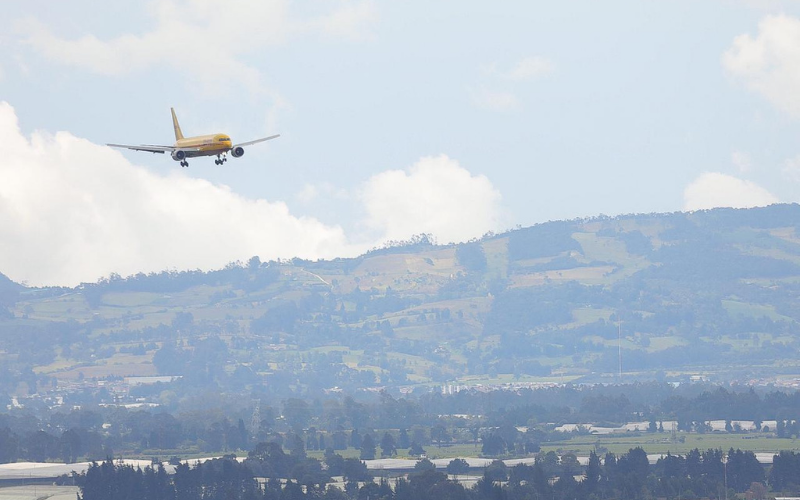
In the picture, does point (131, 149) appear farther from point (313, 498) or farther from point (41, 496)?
point (41, 496)

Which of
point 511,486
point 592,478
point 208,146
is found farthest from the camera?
point 592,478

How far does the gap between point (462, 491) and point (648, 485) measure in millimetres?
23509

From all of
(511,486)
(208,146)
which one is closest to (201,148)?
(208,146)

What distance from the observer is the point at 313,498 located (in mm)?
181000

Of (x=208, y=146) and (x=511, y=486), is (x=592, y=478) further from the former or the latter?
(x=208, y=146)

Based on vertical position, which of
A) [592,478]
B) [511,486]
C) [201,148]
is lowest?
[511,486]

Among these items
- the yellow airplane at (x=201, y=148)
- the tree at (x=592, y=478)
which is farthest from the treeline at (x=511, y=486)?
the yellow airplane at (x=201, y=148)

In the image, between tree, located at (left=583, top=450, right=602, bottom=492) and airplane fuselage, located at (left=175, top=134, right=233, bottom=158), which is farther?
tree, located at (left=583, top=450, right=602, bottom=492)

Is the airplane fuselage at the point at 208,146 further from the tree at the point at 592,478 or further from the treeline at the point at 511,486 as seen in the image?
the tree at the point at 592,478

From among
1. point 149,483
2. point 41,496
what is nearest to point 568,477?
point 149,483

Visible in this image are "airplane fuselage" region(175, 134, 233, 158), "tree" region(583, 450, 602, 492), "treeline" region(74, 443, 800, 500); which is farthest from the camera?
"tree" region(583, 450, 602, 492)

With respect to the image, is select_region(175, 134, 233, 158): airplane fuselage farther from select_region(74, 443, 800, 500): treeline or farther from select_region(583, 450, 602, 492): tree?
select_region(583, 450, 602, 492): tree

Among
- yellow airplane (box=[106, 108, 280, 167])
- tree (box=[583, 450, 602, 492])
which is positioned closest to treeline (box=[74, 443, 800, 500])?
tree (box=[583, 450, 602, 492])

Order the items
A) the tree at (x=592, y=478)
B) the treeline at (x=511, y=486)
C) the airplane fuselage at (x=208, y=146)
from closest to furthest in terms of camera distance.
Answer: the airplane fuselage at (x=208, y=146), the treeline at (x=511, y=486), the tree at (x=592, y=478)
